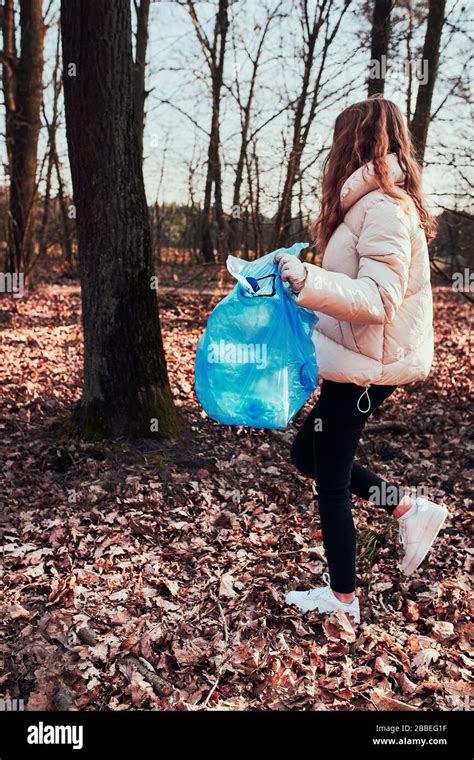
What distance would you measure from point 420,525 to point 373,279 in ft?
4.72

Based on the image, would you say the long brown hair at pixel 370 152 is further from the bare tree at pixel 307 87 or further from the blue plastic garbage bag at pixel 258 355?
the bare tree at pixel 307 87

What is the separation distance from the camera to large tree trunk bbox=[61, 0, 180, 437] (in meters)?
4.29

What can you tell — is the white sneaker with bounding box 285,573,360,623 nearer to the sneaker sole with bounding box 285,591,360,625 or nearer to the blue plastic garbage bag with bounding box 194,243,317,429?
the sneaker sole with bounding box 285,591,360,625

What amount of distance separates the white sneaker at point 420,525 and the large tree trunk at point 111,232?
2.20 meters

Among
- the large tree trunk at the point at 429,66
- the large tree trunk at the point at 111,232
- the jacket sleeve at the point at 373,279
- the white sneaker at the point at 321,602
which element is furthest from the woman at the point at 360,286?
the large tree trunk at the point at 429,66

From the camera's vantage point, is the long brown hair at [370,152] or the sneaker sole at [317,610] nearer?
the long brown hair at [370,152]

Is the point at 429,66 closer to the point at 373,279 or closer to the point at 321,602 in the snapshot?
the point at 373,279

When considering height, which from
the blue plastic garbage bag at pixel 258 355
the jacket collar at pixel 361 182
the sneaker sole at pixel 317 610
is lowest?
the sneaker sole at pixel 317 610

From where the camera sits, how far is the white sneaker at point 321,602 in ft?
9.97

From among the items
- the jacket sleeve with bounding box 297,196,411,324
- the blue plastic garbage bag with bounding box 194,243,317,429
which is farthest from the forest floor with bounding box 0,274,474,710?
the jacket sleeve with bounding box 297,196,411,324

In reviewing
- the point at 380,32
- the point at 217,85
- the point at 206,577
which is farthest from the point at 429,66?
the point at 206,577

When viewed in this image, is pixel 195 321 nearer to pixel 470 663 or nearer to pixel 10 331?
pixel 10 331

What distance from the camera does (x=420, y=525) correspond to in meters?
3.20

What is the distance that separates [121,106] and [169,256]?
18.2 m
